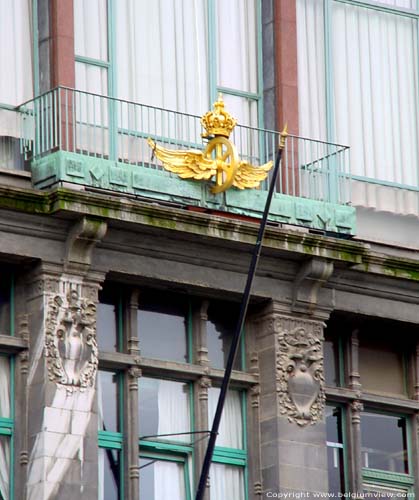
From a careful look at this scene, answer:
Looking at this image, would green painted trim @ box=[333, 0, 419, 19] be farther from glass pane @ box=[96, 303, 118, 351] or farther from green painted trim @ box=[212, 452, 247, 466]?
green painted trim @ box=[212, 452, 247, 466]

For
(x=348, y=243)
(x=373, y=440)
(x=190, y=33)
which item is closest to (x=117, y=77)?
(x=190, y=33)

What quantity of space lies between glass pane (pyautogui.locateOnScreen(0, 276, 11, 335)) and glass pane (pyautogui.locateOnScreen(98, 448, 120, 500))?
83.9 inches

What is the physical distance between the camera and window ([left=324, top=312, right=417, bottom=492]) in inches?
1452

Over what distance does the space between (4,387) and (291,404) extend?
4.31 metres

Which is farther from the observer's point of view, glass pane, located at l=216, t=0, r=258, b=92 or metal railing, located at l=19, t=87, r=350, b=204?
glass pane, located at l=216, t=0, r=258, b=92

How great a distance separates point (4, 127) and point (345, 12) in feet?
22.2

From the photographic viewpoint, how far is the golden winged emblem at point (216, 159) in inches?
1388

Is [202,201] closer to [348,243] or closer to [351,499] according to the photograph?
[348,243]

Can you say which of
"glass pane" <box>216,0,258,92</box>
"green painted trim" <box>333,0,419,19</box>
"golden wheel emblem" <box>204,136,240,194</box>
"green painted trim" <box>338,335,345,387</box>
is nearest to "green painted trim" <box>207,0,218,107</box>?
"glass pane" <box>216,0,258,92</box>

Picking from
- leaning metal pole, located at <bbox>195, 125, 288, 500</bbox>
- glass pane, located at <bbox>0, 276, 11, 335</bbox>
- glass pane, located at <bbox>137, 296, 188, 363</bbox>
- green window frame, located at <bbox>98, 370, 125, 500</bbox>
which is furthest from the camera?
glass pane, located at <bbox>137, 296, 188, 363</bbox>

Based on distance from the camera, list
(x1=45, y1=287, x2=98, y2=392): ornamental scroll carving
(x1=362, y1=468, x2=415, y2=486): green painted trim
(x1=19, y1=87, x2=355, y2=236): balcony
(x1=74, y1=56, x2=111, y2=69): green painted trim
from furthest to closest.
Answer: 1. (x1=362, y1=468, x2=415, y2=486): green painted trim
2. (x1=74, y1=56, x2=111, y2=69): green painted trim
3. (x1=19, y1=87, x2=355, y2=236): balcony
4. (x1=45, y1=287, x2=98, y2=392): ornamental scroll carving

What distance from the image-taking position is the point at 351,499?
3656 cm

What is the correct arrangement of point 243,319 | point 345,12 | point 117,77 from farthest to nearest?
point 345,12
point 117,77
point 243,319

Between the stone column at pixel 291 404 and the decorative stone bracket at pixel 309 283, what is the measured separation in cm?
20
